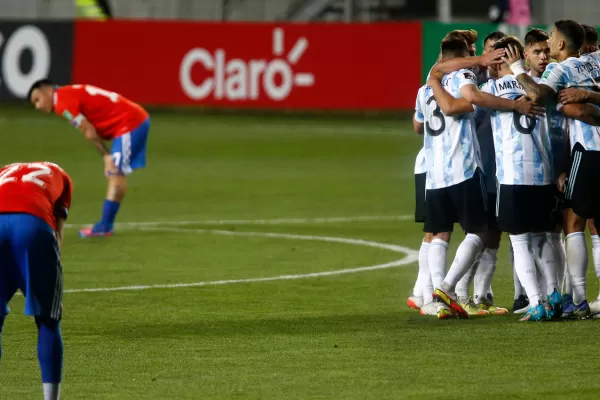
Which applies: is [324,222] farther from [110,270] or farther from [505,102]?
[505,102]

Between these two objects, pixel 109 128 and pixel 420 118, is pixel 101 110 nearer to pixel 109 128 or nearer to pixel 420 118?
pixel 109 128

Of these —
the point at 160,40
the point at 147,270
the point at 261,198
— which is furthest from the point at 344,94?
the point at 147,270

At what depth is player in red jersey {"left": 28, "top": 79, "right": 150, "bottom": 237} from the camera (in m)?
14.6

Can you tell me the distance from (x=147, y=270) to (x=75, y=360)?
13.4ft

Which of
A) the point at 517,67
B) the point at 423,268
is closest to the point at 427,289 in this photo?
the point at 423,268

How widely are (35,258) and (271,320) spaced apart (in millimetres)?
3189

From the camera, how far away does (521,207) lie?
9242 mm

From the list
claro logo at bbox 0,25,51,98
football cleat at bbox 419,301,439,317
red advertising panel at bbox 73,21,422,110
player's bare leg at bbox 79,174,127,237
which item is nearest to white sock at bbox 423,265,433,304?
football cleat at bbox 419,301,439,317

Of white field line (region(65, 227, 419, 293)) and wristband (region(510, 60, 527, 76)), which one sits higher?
wristband (region(510, 60, 527, 76))

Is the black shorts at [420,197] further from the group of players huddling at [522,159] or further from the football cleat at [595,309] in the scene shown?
the football cleat at [595,309]

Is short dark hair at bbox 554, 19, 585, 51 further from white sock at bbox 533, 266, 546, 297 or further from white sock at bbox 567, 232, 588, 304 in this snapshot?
white sock at bbox 533, 266, 546, 297

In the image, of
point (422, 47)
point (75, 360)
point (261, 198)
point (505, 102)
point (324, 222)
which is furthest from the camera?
point (422, 47)

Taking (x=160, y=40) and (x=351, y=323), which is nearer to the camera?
(x=351, y=323)

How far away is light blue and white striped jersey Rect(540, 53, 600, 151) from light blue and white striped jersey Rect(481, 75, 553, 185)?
0.22m
